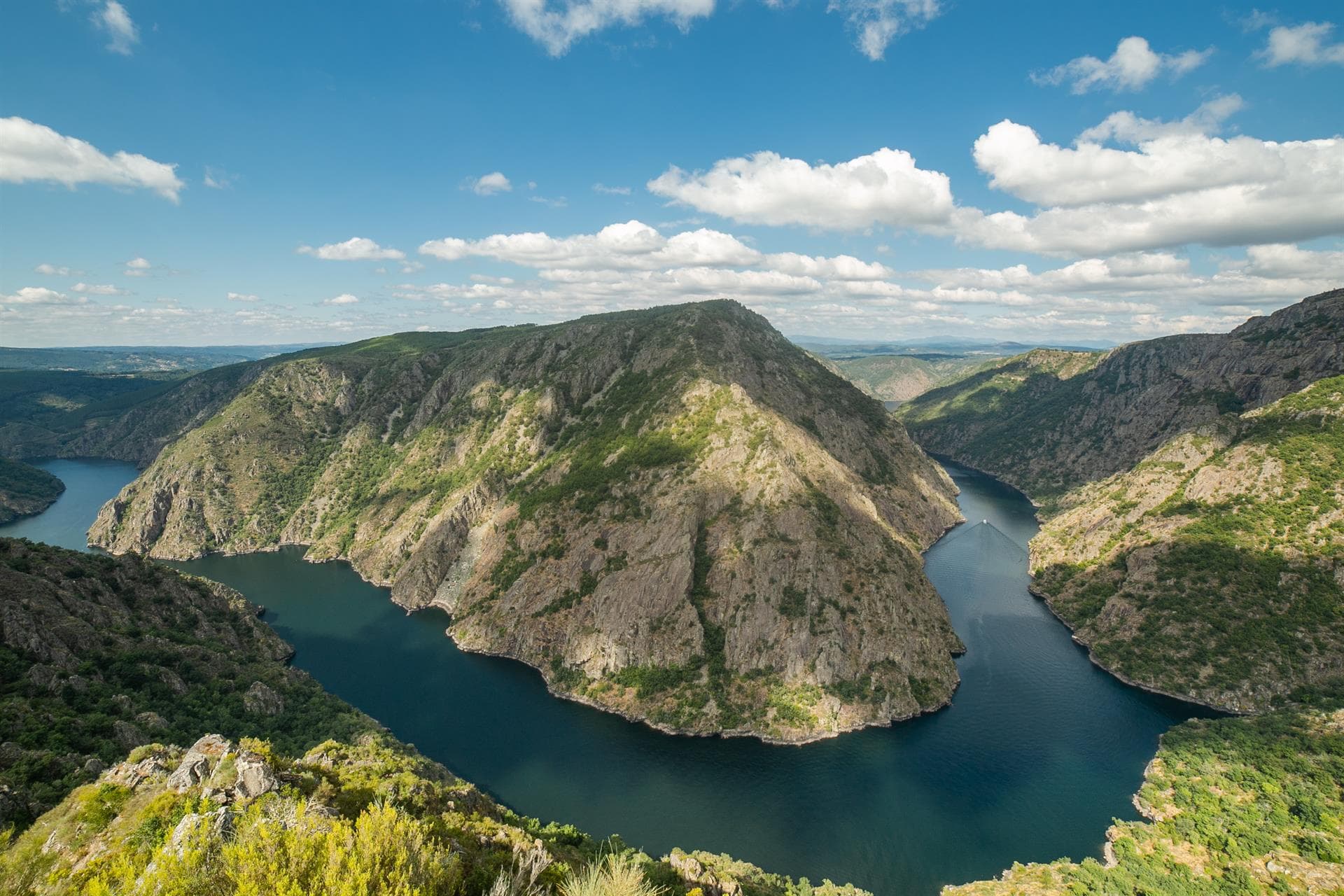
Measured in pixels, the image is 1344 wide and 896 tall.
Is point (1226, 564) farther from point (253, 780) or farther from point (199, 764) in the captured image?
point (199, 764)

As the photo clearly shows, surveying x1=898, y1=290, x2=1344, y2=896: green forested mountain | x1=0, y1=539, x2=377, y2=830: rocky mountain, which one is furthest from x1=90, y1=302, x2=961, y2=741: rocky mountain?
x1=0, y1=539, x2=377, y2=830: rocky mountain

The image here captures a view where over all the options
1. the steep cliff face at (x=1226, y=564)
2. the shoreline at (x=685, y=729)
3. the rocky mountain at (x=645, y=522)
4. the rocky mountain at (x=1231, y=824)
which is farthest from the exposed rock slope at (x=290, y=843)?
the steep cliff face at (x=1226, y=564)

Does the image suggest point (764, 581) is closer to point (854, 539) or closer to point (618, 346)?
point (854, 539)

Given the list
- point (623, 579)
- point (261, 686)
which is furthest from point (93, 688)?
point (623, 579)

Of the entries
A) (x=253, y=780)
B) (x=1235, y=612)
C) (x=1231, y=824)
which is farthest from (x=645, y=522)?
(x=1235, y=612)

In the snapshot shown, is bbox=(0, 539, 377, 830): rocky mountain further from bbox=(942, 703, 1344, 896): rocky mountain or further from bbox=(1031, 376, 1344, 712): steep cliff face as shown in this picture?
bbox=(1031, 376, 1344, 712): steep cliff face

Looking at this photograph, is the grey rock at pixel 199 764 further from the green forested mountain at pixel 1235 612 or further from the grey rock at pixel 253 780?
the green forested mountain at pixel 1235 612
